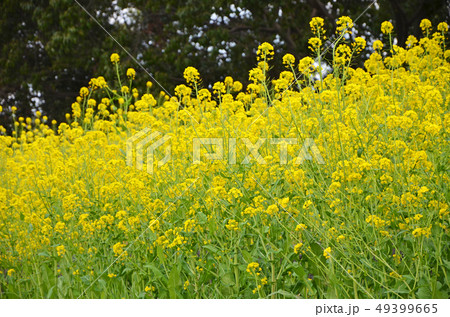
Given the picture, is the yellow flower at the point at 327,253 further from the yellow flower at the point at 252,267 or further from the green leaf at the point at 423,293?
the green leaf at the point at 423,293

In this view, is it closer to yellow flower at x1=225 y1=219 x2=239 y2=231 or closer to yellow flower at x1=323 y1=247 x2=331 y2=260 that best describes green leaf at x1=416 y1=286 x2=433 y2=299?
yellow flower at x1=323 y1=247 x2=331 y2=260

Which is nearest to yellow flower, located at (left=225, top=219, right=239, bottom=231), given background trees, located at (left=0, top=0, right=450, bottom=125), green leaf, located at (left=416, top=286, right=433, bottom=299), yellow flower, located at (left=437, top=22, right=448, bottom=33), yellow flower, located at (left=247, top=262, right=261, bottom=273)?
yellow flower, located at (left=247, top=262, right=261, bottom=273)

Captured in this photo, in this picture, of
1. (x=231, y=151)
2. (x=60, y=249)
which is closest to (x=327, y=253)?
(x=231, y=151)

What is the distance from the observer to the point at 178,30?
12.9 metres

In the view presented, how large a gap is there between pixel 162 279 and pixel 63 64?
12.2 meters

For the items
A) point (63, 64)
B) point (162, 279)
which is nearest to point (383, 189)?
point (162, 279)

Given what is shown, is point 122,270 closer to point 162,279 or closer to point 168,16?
point 162,279

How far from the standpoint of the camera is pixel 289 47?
39.8 feet

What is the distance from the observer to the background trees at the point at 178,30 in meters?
11.4

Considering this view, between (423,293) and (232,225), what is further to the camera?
(232,225)

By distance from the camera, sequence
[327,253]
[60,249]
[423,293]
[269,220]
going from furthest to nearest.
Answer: [60,249]
[269,220]
[327,253]
[423,293]

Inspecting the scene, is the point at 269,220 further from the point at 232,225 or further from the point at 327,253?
the point at 327,253

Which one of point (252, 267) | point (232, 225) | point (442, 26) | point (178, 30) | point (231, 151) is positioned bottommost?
point (252, 267)

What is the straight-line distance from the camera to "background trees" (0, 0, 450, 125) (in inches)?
450
